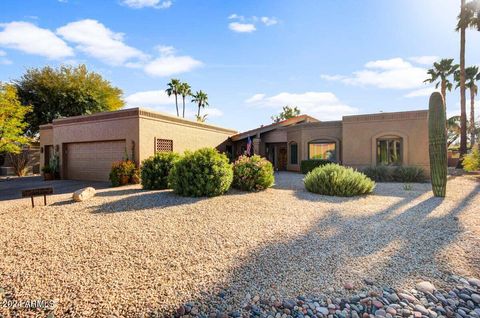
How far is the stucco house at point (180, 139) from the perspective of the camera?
43.1 feet

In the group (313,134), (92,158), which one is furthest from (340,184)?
(92,158)

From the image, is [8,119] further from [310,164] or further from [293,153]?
[310,164]

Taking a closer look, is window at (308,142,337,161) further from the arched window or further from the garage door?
the garage door

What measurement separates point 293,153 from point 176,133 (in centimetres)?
938

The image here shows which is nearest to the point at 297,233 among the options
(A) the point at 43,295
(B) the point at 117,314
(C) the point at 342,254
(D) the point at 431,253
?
(C) the point at 342,254

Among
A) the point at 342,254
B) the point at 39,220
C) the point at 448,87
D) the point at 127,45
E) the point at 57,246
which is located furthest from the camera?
the point at 448,87

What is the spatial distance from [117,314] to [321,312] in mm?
2146

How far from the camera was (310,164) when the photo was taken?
16.9m

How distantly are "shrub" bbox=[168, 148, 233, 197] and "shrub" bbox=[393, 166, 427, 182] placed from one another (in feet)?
32.5

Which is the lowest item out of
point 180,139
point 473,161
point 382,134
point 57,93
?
point 473,161

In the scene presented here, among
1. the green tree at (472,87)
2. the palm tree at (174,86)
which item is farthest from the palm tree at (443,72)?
the palm tree at (174,86)

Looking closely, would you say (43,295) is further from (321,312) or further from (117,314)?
(321,312)

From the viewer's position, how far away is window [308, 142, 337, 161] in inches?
690

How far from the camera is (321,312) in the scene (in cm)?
264
